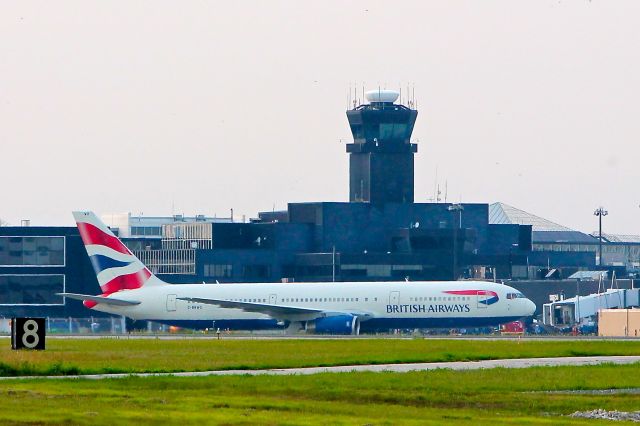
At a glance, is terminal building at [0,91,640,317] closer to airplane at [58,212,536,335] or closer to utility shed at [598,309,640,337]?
utility shed at [598,309,640,337]

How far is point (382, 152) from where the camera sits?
181750 mm

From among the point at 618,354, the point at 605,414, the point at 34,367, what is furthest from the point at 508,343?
the point at 605,414

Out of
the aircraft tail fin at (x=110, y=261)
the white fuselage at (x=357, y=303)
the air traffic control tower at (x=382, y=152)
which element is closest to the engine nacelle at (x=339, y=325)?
the white fuselage at (x=357, y=303)

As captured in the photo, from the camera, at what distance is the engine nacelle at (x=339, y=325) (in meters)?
96.2

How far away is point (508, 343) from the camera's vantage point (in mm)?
76625

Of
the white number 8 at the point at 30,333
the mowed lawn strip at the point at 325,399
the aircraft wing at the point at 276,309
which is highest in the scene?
the white number 8 at the point at 30,333

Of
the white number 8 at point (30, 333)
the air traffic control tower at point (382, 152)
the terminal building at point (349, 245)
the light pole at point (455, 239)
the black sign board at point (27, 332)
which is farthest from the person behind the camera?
the air traffic control tower at point (382, 152)

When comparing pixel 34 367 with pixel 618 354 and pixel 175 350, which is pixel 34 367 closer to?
pixel 175 350

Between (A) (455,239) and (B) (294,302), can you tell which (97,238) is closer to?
(B) (294,302)

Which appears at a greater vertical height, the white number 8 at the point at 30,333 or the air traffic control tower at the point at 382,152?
the air traffic control tower at the point at 382,152

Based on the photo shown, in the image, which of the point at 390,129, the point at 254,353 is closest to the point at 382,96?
the point at 390,129

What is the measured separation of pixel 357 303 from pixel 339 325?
2579 mm

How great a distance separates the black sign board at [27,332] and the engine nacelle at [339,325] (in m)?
46.7

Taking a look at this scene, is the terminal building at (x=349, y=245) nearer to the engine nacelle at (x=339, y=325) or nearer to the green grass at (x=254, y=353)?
the engine nacelle at (x=339, y=325)
